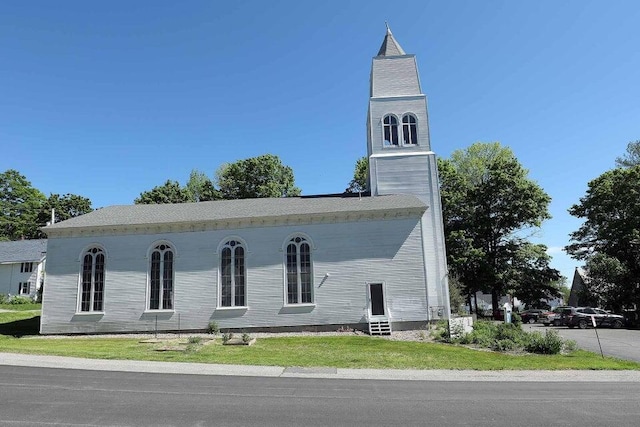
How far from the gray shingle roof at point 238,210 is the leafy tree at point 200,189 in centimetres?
2497

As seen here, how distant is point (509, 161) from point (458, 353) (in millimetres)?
33897

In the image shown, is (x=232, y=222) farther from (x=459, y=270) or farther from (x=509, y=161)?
(x=509, y=161)

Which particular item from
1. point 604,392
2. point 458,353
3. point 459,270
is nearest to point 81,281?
point 458,353

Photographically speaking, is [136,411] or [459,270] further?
[459,270]

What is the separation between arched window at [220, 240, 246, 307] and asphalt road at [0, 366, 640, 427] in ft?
40.5

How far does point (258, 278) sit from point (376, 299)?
7.31 m

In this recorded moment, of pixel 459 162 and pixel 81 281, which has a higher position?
pixel 459 162

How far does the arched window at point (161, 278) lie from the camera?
2562cm

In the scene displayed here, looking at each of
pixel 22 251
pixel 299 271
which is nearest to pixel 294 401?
pixel 299 271

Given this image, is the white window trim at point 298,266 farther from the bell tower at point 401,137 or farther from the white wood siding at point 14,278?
the white wood siding at point 14,278

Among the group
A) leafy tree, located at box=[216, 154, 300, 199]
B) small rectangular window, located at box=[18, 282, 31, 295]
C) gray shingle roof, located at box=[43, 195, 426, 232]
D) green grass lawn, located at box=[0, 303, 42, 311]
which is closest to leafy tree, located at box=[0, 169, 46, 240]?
small rectangular window, located at box=[18, 282, 31, 295]

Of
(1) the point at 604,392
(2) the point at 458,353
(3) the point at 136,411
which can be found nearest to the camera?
(3) the point at 136,411

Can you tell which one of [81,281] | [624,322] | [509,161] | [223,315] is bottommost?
[624,322]

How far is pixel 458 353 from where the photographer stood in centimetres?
1761
